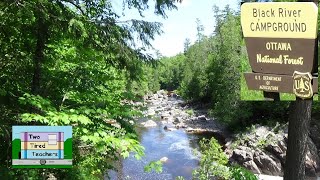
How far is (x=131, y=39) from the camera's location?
6449 mm

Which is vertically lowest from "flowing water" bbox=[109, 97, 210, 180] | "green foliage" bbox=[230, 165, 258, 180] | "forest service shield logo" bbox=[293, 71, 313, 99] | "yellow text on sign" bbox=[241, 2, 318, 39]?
"flowing water" bbox=[109, 97, 210, 180]

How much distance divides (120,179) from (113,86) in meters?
14.5

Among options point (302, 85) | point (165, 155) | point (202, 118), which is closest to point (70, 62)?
point (302, 85)

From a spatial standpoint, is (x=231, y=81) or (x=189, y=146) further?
(x=231, y=81)

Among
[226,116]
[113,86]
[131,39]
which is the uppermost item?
[131,39]

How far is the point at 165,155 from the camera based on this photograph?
2641cm

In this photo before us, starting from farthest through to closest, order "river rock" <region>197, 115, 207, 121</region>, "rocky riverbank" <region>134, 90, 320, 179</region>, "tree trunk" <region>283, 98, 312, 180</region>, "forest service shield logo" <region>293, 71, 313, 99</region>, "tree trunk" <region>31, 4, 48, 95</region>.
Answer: "river rock" <region>197, 115, 207, 121</region> < "rocky riverbank" <region>134, 90, 320, 179</region> < "tree trunk" <region>31, 4, 48, 95</region> < "tree trunk" <region>283, 98, 312, 180</region> < "forest service shield logo" <region>293, 71, 313, 99</region>

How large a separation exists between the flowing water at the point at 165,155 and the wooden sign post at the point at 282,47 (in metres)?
12.9

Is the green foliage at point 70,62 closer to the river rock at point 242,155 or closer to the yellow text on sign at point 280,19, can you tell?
the yellow text on sign at point 280,19

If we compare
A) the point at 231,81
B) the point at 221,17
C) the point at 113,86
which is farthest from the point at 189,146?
the point at 221,17

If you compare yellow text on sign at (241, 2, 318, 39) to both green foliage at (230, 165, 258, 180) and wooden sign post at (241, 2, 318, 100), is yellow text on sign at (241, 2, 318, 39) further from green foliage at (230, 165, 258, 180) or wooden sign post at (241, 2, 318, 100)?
green foliage at (230, 165, 258, 180)

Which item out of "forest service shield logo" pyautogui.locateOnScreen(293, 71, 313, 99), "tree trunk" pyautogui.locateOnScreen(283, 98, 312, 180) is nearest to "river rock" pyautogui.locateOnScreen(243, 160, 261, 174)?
"tree trunk" pyautogui.locateOnScreen(283, 98, 312, 180)

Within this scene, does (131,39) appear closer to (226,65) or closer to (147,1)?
(147,1)

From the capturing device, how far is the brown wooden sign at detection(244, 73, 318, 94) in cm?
430
